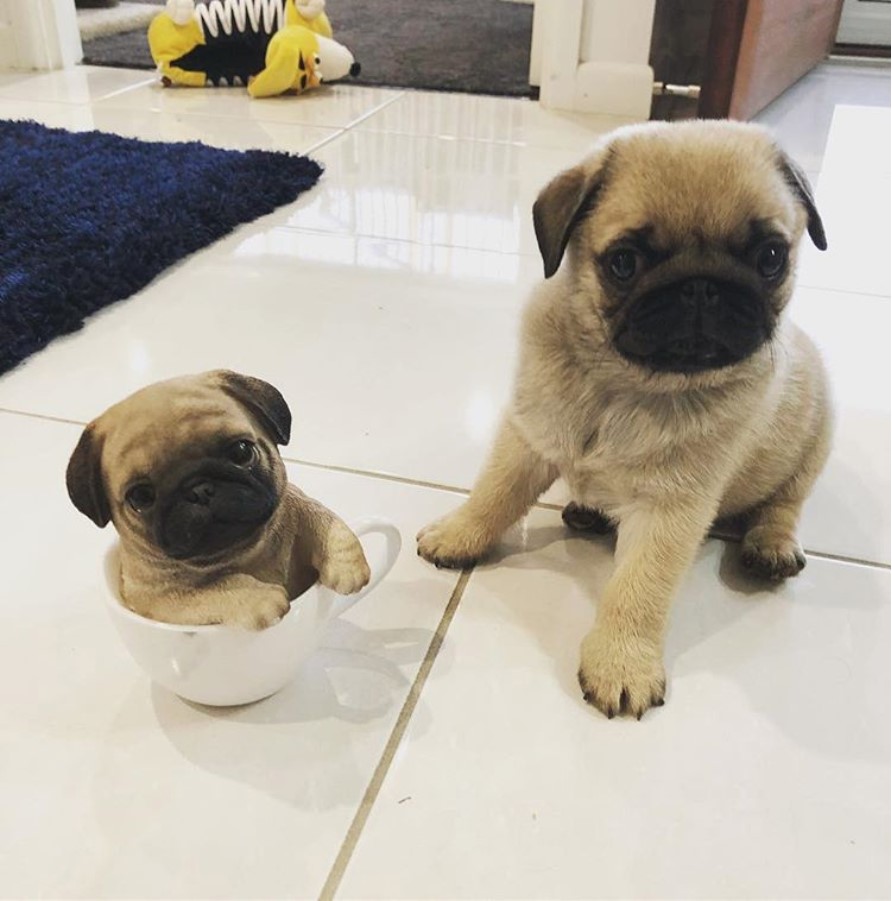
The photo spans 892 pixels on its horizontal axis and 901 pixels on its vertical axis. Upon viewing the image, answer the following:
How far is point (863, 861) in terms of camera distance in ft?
2.51

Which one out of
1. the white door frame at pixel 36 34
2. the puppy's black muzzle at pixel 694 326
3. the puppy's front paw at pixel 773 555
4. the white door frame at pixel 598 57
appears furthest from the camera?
the white door frame at pixel 36 34

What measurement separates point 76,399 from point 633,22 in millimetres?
2195

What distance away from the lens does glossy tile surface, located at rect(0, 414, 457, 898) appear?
73 centimetres

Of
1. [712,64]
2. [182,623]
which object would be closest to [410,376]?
[182,623]

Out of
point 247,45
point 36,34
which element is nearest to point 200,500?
point 247,45

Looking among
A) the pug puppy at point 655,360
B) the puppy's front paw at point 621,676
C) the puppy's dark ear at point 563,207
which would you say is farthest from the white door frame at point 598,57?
→ the puppy's front paw at point 621,676

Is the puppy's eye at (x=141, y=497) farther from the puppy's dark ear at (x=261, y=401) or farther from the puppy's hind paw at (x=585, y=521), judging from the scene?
the puppy's hind paw at (x=585, y=521)

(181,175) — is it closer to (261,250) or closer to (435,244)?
(261,250)

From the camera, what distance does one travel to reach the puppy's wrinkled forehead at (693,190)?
83 centimetres

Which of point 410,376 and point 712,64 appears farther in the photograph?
point 712,64

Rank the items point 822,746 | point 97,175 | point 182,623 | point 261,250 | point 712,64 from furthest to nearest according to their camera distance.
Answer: point 712,64, point 97,175, point 261,250, point 822,746, point 182,623

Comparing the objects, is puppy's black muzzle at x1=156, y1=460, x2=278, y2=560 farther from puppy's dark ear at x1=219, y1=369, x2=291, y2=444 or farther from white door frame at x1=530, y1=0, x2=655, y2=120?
white door frame at x1=530, y1=0, x2=655, y2=120

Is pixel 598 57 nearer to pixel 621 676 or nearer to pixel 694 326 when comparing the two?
pixel 694 326

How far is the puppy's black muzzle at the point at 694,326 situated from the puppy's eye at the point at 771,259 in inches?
1.4
